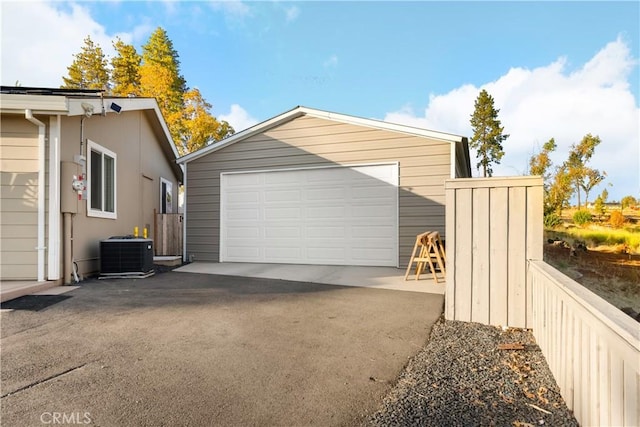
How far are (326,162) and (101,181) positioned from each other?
4902mm

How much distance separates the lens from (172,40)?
2167 cm

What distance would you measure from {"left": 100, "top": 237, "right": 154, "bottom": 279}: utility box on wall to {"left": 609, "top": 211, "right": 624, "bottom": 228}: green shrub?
1483cm

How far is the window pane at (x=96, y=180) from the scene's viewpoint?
655 cm

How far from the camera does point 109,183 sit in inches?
284

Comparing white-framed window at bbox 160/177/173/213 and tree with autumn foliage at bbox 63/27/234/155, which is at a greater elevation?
tree with autumn foliage at bbox 63/27/234/155

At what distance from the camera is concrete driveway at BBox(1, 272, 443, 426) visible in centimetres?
185

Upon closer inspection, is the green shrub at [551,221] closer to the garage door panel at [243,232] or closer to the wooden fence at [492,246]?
the garage door panel at [243,232]

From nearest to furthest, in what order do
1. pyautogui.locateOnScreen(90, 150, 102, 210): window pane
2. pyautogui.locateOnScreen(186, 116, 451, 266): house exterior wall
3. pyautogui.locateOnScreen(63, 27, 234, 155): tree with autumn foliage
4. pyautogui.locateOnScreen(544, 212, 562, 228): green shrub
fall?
pyautogui.locateOnScreen(90, 150, 102, 210): window pane, pyautogui.locateOnScreen(186, 116, 451, 266): house exterior wall, pyautogui.locateOnScreen(544, 212, 562, 228): green shrub, pyautogui.locateOnScreen(63, 27, 234, 155): tree with autumn foliage

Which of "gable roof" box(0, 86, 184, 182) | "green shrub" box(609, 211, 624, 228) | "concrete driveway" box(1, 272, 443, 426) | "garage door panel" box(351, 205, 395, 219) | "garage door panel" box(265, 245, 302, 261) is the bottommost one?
"concrete driveway" box(1, 272, 443, 426)

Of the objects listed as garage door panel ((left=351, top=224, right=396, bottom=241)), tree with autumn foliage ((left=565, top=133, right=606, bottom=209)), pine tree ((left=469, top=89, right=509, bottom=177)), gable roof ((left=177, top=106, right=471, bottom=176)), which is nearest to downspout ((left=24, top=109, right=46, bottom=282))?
gable roof ((left=177, top=106, right=471, bottom=176))

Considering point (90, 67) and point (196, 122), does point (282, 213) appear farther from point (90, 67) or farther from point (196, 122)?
point (90, 67)

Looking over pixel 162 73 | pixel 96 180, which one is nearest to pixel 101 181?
pixel 96 180

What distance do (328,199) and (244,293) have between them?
3.74 metres

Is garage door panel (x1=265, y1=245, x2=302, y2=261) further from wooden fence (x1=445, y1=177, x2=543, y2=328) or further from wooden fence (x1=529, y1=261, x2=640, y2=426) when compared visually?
wooden fence (x1=529, y1=261, x2=640, y2=426)
